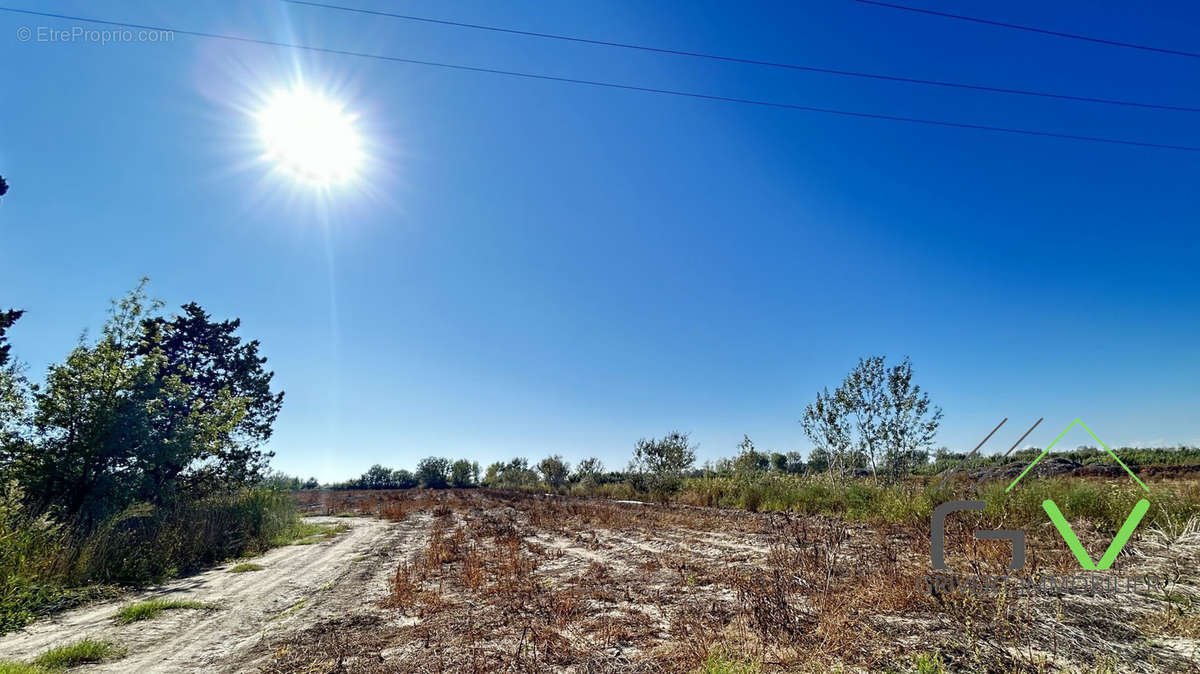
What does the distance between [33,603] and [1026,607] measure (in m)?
13.1

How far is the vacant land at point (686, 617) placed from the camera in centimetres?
387

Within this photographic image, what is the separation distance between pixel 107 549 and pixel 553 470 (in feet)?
137

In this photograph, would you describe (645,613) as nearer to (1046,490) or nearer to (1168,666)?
(1168,666)

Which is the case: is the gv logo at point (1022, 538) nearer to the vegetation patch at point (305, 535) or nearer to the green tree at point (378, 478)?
the vegetation patch at point (305, 535)

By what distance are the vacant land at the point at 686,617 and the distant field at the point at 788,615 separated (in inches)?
1.0

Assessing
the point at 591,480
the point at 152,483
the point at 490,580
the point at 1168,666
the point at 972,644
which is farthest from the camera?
the point at 591,480

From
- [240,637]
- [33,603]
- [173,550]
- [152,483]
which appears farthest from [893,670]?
[152,483]

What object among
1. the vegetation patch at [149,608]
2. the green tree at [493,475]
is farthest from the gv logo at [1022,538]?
the green tree at [493,475]

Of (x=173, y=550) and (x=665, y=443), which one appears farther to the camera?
(x=665, y=443)

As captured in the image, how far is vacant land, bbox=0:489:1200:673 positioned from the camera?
152 inches

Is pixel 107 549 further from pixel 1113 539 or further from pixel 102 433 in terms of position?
pixel 1113 539

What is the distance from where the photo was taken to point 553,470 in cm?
4953

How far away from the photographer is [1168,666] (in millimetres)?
3473

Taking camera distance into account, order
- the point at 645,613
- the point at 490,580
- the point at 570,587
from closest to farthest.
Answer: the point at 645,613
the point at 570,587
the point at 490,580
